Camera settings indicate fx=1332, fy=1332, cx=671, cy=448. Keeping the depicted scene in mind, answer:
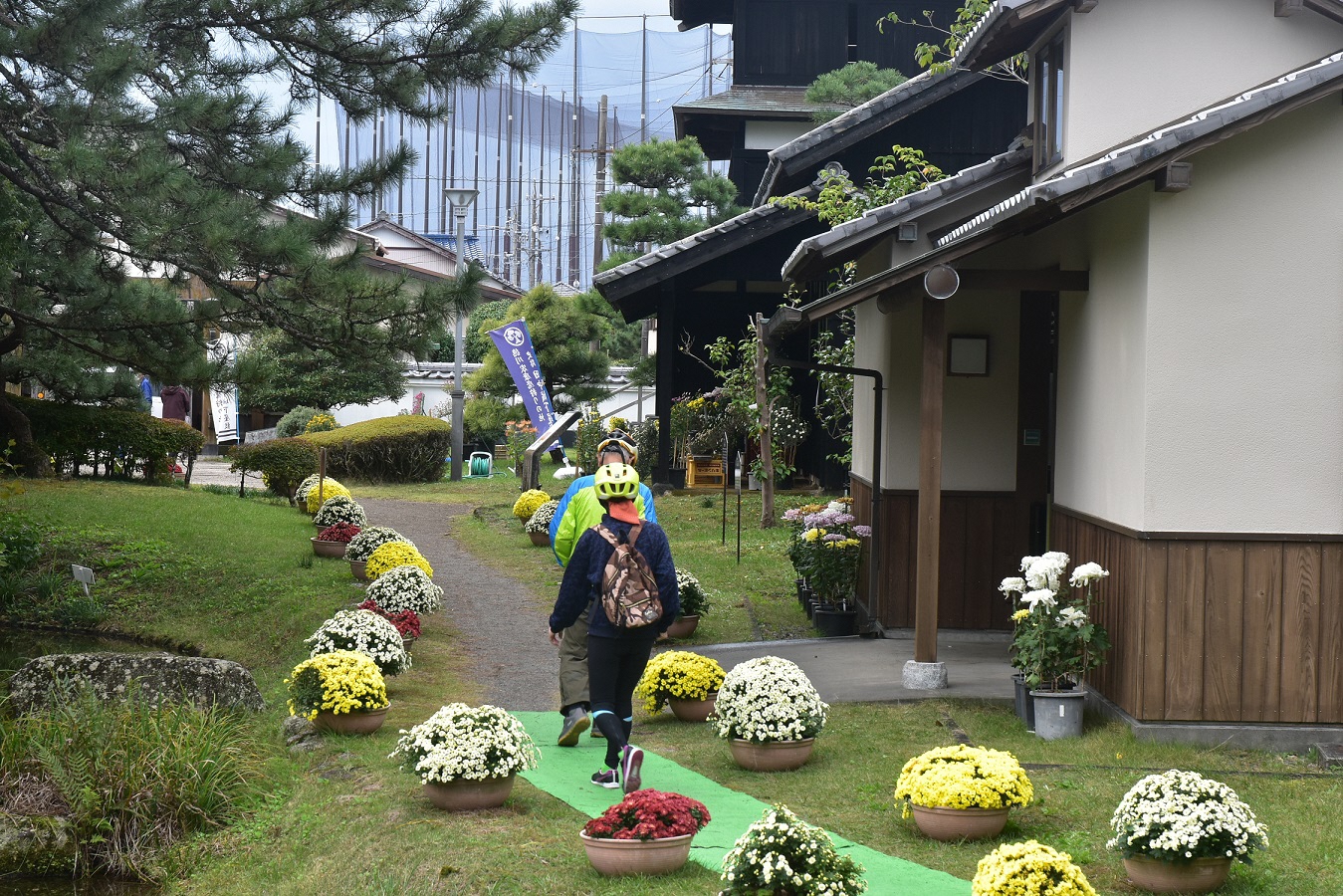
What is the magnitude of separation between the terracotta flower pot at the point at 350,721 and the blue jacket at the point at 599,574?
76.6 inches

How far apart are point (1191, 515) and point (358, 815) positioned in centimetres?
481

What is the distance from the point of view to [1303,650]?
745 centimetres

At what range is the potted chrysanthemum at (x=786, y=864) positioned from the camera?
4.82 meters

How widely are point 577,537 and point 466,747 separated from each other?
5.22ft

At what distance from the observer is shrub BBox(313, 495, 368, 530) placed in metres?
17.6

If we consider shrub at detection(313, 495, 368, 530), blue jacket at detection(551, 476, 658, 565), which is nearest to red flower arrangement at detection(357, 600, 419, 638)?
blue jacket at detection(551, 476, 658, 565)

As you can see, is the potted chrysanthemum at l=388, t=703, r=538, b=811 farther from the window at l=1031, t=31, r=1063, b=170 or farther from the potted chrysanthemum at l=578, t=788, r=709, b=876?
the window at l=1031, t=31, r=1063, b=170

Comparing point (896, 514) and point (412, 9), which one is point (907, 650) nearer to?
point (896, 514)

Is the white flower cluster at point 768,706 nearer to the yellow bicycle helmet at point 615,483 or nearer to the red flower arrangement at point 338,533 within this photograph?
the yellow bicycle helmet at point 615,483

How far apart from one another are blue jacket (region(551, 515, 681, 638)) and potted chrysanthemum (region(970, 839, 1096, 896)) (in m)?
2.45

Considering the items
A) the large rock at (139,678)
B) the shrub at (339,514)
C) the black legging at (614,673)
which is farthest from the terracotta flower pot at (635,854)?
the shrub at (339,514)

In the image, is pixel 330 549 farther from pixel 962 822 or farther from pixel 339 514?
pixel 962 822

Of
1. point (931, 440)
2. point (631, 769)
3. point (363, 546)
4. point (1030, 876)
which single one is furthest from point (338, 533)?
point (1030, 876)

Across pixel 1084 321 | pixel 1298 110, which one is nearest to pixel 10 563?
pixel 1084 321
